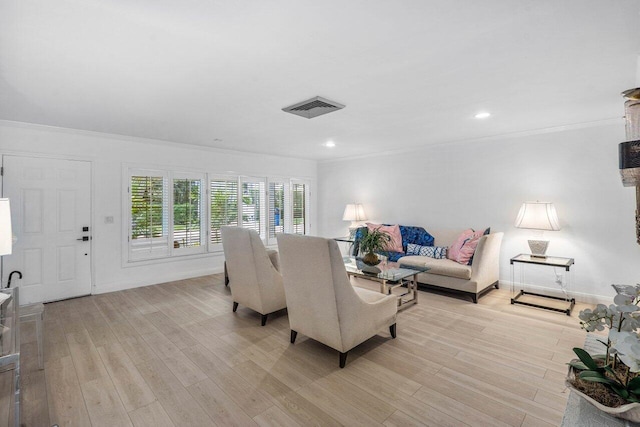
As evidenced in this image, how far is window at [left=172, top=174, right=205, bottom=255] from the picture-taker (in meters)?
5.37

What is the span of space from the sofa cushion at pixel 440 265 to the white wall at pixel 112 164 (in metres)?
3.63

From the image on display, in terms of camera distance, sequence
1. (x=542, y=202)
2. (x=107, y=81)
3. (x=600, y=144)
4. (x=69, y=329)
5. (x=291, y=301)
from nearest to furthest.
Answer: (x=107, y=81) < (x=291, y=301) < (x=69, y=329) < (x=600, y=144) < (x=542, y=202)

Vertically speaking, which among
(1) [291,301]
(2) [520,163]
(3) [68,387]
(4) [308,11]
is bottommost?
(3) [68,387]

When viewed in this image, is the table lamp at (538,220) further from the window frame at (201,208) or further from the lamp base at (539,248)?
the window frame at (201,208)

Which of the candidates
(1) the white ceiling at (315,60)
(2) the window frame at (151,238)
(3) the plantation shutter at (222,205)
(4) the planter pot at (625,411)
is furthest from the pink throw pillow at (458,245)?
(2) the window frame at (151,238)

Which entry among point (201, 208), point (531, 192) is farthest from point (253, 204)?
point (531, 192)

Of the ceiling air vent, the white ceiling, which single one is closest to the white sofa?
the white ceiling

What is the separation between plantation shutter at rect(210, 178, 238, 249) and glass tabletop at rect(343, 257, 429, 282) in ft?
9.24

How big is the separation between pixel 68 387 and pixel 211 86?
8.76ft

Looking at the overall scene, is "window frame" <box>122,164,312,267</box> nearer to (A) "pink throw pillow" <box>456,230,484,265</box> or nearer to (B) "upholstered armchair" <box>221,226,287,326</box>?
(B) "upholstered armchair" <box>221,226,287,326</box>

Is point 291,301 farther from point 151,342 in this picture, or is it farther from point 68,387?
point 68,387

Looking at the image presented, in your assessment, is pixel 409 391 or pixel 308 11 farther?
pixel 409 391

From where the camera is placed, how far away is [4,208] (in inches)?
85.7

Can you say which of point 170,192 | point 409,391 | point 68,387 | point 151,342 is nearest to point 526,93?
point 409,391
